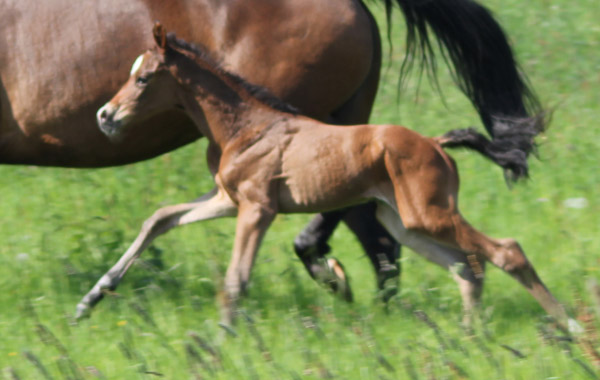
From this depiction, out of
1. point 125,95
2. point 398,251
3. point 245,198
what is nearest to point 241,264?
point 245,198

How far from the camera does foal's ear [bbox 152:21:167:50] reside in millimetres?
4766

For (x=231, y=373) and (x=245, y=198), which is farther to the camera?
(x=245, y=198)

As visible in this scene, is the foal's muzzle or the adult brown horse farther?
the adult brown horse

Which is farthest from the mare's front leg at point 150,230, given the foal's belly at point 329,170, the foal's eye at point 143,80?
the foal's eye at point 143,80

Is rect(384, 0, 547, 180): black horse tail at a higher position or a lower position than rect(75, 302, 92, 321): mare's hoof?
higher

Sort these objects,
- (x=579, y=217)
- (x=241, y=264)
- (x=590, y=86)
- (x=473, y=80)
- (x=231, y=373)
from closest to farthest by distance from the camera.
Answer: (x=231, y=373)
(x=241, y=264)
(x=473, y=80)
(x=579, y=217)
(x=590, y=86)

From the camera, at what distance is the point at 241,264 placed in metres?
4.67

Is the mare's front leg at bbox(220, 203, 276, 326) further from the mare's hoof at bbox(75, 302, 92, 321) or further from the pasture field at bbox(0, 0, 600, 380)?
the mare's hoof at bbox(75, 302, 92, 321)

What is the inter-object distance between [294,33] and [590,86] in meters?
5.45

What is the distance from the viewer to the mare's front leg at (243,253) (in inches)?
183

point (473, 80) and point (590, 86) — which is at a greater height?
point (473, 80)

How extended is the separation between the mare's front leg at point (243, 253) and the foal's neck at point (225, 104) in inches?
16.3

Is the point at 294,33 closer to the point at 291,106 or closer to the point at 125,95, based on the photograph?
the point at 291,106

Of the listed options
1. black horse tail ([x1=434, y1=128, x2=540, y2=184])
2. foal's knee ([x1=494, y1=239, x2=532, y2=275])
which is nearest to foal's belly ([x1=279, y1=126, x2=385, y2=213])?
black horse tail ([x1=434, y1=128, x2=540, y2=184])
